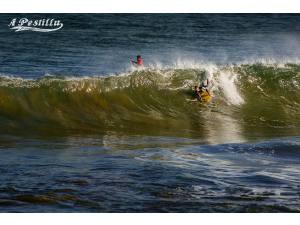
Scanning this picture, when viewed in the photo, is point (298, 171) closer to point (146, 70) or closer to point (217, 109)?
point (217, 109)

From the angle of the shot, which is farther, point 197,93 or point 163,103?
point 197,93

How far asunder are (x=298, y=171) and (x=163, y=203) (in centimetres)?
250

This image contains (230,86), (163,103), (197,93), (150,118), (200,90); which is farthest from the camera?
(230,86)

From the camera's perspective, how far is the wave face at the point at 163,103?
13.4 meters

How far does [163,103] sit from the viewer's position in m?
15.6

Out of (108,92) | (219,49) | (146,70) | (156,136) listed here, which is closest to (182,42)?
(219,49)

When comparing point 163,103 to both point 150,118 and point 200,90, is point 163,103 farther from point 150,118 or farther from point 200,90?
point 150,118

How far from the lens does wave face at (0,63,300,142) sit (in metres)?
13.4

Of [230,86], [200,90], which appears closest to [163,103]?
[200,90]

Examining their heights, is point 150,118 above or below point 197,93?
below

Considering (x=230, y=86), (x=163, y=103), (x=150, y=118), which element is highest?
(x=230, y=86)

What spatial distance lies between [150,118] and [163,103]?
1.33 m

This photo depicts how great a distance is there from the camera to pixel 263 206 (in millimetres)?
7715

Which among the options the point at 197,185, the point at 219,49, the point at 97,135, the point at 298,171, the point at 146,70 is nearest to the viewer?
the point at 197,185
